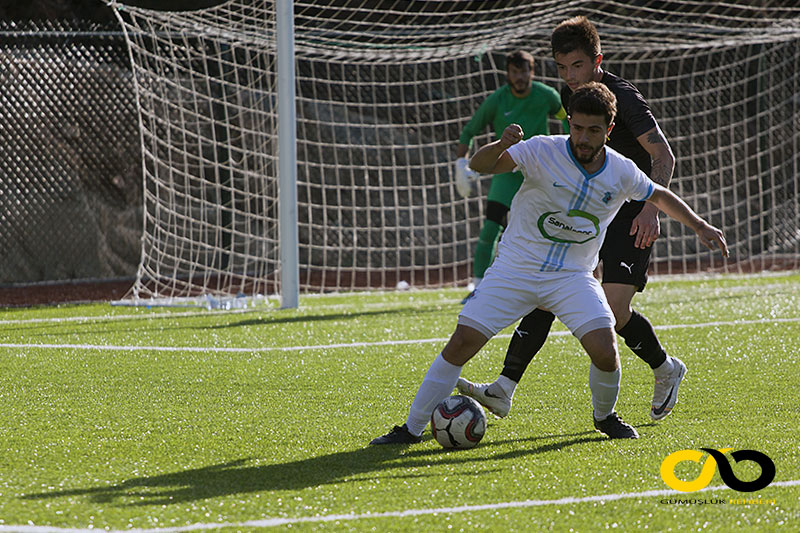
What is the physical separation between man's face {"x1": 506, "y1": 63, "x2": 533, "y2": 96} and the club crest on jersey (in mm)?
4547

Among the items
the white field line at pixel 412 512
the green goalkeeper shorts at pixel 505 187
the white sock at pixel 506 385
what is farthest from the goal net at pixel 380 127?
the white field line at pixel 412 512

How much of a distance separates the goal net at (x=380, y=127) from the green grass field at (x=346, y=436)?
3757 mm

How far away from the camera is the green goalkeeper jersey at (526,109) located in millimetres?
8367

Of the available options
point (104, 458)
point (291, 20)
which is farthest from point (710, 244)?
point (291, 20)

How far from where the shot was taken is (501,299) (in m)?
3.75

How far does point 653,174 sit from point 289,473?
1940mm

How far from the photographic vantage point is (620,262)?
4.34 metres

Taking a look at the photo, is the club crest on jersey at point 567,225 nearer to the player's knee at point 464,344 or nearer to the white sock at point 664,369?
the player's knee at point 464,344

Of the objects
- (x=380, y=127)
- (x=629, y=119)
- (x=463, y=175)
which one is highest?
(x=380, y=127)

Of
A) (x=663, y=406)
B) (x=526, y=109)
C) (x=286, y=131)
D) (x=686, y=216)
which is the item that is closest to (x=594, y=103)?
(x=686, y=216)

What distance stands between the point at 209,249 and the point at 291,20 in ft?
12.4

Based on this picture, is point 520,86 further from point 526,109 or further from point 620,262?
point 620,262

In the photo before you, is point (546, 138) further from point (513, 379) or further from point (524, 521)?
point (524, 521)

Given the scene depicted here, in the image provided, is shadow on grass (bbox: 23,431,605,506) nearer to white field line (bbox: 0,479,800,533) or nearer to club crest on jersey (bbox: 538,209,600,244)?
white field line (bbox: 0,479,800,533)
